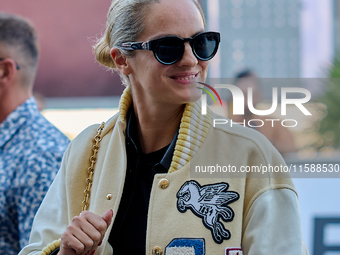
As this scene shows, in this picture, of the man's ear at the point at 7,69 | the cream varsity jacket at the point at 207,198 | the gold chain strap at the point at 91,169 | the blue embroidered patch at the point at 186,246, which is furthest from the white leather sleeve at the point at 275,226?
the man's ear at the point at 7,69

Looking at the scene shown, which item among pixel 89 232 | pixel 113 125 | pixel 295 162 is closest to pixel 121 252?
pixel 89 232

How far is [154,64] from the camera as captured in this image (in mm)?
1872

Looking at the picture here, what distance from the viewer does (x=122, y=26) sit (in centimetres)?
199

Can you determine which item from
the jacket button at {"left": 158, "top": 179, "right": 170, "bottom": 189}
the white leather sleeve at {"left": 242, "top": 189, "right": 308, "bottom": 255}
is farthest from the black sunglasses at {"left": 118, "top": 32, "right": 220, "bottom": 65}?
the white leather sleeve at {"left": 242, "top": 189, "right": 308, "bottom": 255}

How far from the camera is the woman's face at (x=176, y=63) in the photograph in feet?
6.00

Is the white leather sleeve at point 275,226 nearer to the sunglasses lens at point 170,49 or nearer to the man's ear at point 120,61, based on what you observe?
the sunglasses lens at point 170,49

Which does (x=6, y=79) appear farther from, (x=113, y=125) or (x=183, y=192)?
(x=183, y=192)

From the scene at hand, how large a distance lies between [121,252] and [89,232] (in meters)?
0.18

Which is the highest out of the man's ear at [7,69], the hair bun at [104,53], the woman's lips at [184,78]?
the man's ear at [7,69]

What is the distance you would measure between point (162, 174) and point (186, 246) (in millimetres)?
263

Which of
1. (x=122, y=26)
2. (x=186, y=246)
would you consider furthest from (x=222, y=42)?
(x=186, y=246)

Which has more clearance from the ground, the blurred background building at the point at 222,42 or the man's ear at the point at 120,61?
the blurred background building at the point at 222,42

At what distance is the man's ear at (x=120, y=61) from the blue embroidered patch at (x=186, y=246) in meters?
0.66

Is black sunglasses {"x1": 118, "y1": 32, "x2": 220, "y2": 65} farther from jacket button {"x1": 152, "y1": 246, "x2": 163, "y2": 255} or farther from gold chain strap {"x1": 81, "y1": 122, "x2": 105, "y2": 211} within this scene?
jacket button {"x1": 152, "y1": 246, "x2": 163, "y2": 255}
